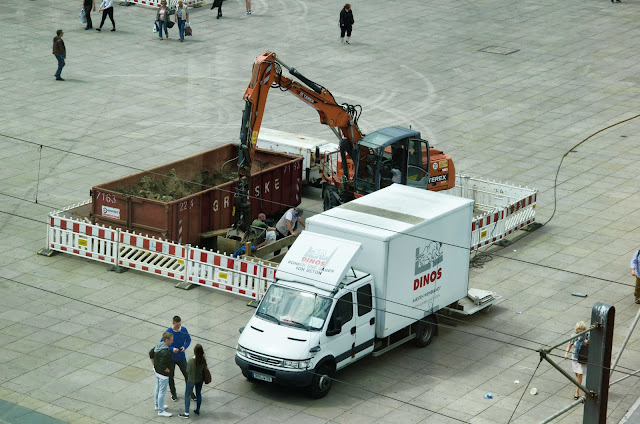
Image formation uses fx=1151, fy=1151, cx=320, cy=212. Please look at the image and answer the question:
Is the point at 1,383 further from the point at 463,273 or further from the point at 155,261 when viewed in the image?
the point at 463,273

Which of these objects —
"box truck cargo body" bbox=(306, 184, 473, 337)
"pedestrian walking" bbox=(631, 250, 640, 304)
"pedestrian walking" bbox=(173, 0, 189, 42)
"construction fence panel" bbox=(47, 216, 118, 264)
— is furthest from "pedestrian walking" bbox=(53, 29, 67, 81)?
"pedestrian walking" bbox=(631, 250, 640, 304)

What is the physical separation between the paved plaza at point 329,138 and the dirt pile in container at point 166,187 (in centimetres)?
219

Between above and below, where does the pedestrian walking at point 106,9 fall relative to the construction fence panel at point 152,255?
above

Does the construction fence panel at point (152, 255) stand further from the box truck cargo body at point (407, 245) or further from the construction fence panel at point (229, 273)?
the box truck cargo body at point (407, 245)

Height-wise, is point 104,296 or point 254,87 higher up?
point 254,87

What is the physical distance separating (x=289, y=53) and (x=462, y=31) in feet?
28.5

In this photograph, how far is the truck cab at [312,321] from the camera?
68.3ft

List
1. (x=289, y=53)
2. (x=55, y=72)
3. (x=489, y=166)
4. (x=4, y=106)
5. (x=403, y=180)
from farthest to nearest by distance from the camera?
1. (x=289, y=53)
2. (x=55, y=72)
3. (x=4, y=106)
4. (x=489, y=166)
5. (x=403, y=180)

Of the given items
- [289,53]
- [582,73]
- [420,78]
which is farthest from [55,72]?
[582,73]

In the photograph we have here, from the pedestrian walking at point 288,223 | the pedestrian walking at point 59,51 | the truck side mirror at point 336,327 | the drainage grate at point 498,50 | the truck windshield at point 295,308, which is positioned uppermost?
the pedestrian walking at point 59,51

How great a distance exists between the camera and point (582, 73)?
45125 millimetres

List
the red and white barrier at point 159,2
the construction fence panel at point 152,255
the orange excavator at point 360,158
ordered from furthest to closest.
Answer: the red and white barrier at point 159,2
the orange excavator at point 360,158
the construction fence panel at point 152,255

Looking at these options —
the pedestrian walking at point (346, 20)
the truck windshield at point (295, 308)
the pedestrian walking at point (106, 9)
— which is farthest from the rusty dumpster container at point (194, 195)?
the pedestrian walking at point (106, 9)

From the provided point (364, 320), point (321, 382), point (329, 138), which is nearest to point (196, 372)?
point (321, 382)
